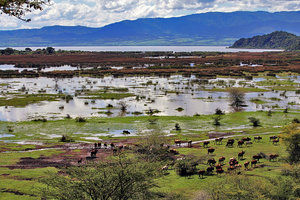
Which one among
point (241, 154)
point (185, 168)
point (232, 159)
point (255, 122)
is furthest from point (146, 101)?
point (185, 168)

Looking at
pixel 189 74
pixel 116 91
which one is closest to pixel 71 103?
pixel 116 91

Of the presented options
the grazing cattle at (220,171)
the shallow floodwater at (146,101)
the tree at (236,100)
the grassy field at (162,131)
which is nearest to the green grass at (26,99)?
the shallow floodwater at (146,101)

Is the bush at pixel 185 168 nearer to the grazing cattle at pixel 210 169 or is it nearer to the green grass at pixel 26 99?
the grazing cattle at pixel 210 169

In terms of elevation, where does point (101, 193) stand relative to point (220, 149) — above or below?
above

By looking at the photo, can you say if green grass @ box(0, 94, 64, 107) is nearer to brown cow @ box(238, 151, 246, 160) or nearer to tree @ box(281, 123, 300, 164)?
brown cow @ box(238, 151, 246, 160)

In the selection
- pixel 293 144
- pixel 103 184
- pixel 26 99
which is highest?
pixel 103 184

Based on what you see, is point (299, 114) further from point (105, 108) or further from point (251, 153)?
point (105, 108)

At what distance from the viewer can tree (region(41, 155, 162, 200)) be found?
675 inches

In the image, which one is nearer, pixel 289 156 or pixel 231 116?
pixel 289 156

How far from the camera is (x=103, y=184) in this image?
1748 centimetres

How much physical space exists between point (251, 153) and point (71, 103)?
42815mm

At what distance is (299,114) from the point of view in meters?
53.9

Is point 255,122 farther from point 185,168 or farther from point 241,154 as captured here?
point 185,168

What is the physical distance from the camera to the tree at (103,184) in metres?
17.1
